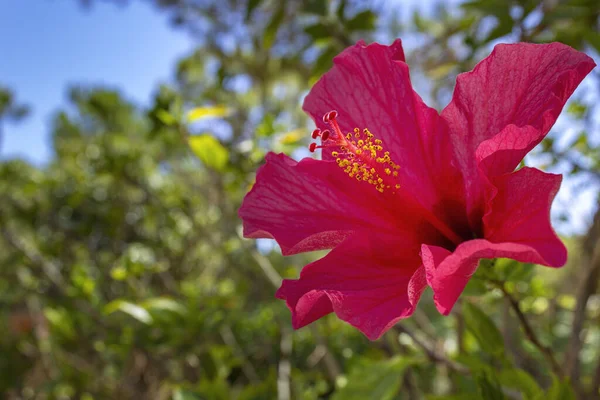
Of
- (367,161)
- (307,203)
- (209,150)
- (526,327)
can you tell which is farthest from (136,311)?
(526,327)

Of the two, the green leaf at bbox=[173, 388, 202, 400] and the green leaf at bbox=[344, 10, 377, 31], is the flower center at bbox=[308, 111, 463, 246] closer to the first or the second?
the green leaf at bbox=[344, 10, 377, 31]

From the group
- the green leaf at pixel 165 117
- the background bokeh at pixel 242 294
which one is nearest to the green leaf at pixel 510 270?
the background bokeh at pixel 242 294

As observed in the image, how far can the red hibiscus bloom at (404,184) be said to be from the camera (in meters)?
0.63

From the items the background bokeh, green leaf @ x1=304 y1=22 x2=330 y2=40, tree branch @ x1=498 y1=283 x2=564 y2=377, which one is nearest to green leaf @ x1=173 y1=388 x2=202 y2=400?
the background bokeh

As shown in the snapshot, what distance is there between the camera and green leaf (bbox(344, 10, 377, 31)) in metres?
1.42

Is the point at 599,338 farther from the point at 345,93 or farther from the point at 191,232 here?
the point at 191,232

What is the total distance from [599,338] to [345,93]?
184 cm

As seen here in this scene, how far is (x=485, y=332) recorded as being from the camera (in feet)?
2.93

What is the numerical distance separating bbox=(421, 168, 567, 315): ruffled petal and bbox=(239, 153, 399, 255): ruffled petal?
19 centimetres

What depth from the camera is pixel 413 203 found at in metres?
0.81

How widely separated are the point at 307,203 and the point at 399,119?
209 millimetres

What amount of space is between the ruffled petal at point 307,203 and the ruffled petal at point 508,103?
167mm

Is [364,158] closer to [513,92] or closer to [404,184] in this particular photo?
[404,184]

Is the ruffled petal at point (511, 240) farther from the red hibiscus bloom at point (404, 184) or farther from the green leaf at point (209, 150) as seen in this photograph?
the green leaf at point (209, 150)
